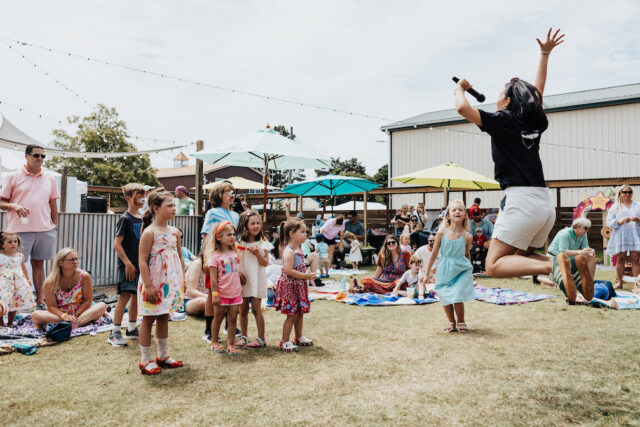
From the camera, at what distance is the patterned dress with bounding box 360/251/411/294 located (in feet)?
25.0

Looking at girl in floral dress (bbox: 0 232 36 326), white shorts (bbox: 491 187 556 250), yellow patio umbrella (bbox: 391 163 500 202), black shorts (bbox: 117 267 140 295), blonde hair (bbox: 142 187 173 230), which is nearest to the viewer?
white shorts (bbox: 491 187 556 250)

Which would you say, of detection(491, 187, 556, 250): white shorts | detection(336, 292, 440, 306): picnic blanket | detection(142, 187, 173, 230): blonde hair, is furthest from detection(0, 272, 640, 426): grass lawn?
detection(336, 292, 440, 306): picnic blanket

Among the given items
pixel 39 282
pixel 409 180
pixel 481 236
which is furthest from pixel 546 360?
pixel 409 180

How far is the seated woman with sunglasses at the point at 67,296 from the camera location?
4.69 metres

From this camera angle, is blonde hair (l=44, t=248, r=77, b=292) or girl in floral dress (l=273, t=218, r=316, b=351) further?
blonde hair (l=44, t=248, r=77, b=292)

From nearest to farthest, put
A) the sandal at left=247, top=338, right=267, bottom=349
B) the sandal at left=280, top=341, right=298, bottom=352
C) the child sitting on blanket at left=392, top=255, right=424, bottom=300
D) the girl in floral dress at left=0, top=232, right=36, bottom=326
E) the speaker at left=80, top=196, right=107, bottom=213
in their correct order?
the sandal at left=280, top=341, right=298, bottom=352
the sandal at left=247, top=338, right=267, bottom=349
the girl in floral dress at left=0, top=232, right=36, bottom=326
the child sitting on blanket at left=392, top=255, right=424, bottom=300
the speaker at left=80, top=196, right=107, bottom=213

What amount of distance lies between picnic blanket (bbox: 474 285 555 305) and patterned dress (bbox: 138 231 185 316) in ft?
15.4

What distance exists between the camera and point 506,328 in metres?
4.90

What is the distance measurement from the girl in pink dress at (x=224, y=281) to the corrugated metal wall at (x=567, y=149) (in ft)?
51.5

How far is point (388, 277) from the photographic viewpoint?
793 centimetres

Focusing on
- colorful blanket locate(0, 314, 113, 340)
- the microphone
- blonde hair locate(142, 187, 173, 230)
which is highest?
the microphone

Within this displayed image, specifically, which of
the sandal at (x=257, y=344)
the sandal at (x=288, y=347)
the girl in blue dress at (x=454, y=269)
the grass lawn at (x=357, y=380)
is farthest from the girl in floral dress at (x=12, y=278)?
the girl in blue dress at (x=454, y=269)

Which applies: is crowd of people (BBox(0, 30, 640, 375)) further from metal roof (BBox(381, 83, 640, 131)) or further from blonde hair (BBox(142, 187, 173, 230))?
metal roof (BBox(381, 83, 640, 131))

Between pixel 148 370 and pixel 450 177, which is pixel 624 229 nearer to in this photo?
pixel 450 177
